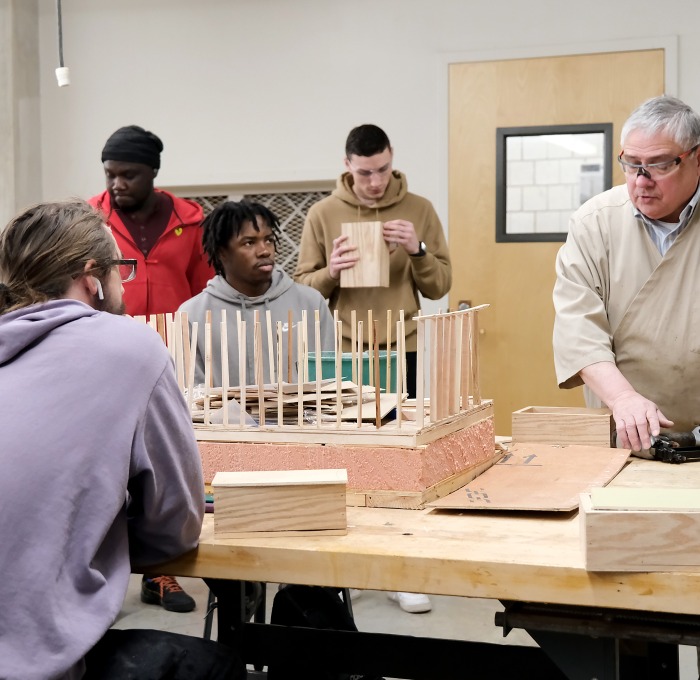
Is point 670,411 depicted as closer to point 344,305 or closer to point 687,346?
point 687,346

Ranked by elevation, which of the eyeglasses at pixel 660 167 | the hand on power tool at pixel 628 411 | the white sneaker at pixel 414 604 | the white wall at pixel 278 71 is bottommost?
the white sneaker at pixel 414 604

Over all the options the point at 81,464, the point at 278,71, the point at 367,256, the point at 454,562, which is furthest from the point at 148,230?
the point at 454,562

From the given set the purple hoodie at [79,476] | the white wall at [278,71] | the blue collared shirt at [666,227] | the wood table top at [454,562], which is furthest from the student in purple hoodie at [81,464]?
the white wall at [278,71]

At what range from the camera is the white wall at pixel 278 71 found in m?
4.83

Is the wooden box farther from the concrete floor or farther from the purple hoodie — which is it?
the concrete floor

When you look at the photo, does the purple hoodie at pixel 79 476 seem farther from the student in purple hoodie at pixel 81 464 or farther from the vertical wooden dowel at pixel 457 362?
the vertical wooden dowel at pixel 457 362

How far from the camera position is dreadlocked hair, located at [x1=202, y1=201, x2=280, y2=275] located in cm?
318

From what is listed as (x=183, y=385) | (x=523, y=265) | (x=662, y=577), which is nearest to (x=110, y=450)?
(x=183, y=385)

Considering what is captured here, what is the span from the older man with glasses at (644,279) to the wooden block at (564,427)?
62mm

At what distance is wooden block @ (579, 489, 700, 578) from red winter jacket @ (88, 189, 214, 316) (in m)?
2.61

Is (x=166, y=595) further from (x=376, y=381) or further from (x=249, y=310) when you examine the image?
(x=376, y=381)

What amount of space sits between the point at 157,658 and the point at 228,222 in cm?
190

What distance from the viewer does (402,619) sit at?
3459mm

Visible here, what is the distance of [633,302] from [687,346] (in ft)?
0.60
